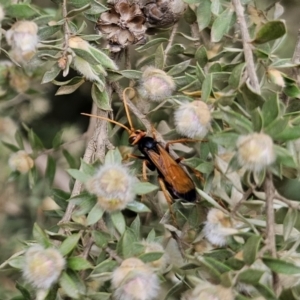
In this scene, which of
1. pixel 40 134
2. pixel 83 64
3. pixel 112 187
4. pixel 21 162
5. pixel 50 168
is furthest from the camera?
pixel 40 134

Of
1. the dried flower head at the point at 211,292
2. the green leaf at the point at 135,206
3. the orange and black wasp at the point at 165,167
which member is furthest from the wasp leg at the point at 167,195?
the dried flower head at the point at 211,292

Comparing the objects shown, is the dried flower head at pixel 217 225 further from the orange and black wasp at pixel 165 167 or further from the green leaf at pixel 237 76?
the green leaf at pixel 237 76

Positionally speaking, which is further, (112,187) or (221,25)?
A: (221,25)

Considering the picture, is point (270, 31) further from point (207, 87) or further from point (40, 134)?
point (40, 134)

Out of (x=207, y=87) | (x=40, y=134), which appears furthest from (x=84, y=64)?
(x=40, y=134)

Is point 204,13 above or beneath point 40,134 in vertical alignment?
above

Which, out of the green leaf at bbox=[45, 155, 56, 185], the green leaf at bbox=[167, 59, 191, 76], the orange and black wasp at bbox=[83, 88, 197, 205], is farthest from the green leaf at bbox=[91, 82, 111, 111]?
the green leaf at bbox=[45, 155, 56, 185]

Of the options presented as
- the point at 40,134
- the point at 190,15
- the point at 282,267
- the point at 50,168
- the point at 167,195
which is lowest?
the point at 40,134
